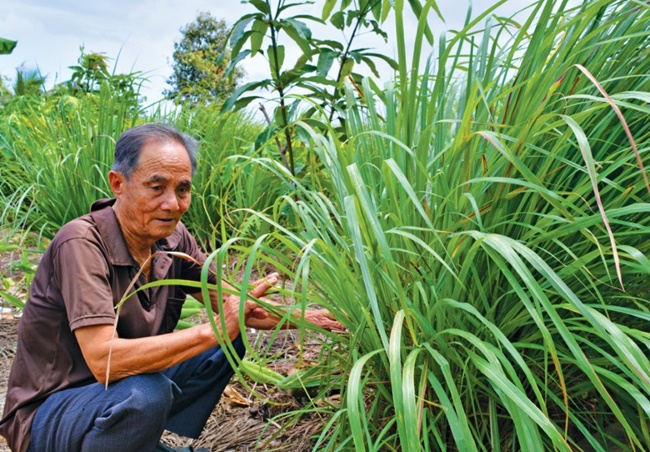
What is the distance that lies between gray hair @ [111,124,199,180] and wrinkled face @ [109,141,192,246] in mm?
17

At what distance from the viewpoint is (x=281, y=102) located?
9.00 feet

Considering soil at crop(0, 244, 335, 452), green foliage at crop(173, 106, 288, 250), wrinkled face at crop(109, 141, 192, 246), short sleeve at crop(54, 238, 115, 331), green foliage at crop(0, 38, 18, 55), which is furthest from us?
green foliage at crop(0, 38, 18, 55)

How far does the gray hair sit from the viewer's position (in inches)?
76.6

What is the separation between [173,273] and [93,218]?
36 cm

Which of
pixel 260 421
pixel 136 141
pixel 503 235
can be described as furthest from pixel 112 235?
pixel 503 235

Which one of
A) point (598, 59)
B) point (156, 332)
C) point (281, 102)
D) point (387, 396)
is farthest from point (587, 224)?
point (281, 102)

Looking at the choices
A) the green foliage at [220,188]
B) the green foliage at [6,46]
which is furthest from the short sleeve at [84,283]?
the green foliage at [6,46]

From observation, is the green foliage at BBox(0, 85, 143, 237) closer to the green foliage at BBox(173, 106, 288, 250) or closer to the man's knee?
the green foliage at BBox(173, 106, 288, 250)

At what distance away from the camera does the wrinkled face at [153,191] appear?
1918 mm

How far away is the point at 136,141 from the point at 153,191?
171 mm

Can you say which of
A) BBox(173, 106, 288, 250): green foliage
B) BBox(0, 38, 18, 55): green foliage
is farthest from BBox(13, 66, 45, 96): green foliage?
BBox(173, 106, 288, 250): green foliage

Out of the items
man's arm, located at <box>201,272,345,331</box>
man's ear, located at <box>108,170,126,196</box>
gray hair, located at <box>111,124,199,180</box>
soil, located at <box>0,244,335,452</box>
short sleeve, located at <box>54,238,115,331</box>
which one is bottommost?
soil, located at <box>0,244,335,452</box>

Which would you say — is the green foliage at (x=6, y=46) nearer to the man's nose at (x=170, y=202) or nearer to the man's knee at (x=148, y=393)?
the man's nose at (x=170, y=202)

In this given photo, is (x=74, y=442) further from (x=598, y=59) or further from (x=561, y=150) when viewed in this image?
(x=598, y=59)
